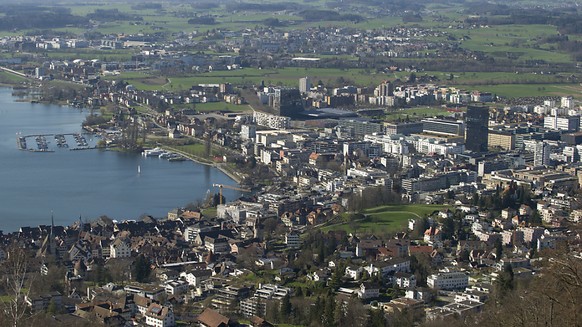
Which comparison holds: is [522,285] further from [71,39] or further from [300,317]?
[71,39]

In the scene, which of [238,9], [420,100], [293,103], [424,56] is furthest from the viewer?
[238,9]

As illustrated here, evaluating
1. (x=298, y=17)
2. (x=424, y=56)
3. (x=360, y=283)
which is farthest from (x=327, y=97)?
(x=298, y=17)

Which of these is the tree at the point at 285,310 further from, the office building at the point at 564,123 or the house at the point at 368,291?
the office building at the point at 564,123

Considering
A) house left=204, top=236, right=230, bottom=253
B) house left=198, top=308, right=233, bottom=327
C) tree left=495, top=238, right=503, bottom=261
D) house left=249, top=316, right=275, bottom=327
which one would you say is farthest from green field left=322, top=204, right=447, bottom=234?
house left=198, top=308, right=233, bottom=327

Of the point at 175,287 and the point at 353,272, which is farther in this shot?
the point at 353,272

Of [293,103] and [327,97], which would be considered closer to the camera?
[293,103]

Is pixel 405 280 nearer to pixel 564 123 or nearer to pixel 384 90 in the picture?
pixel 564 123

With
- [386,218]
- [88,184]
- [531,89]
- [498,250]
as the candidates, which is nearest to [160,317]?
[498,250]

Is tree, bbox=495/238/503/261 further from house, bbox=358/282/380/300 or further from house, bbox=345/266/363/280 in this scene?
house, bbox=358/282/380/300
